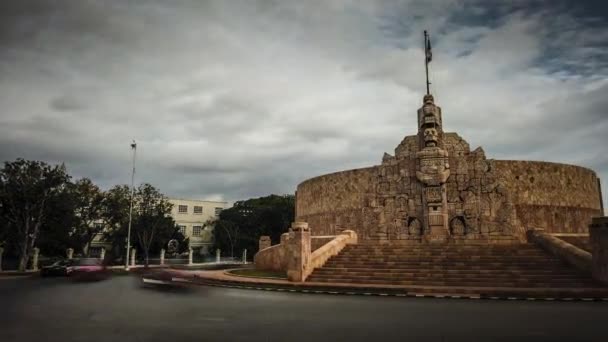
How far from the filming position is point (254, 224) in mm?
61406

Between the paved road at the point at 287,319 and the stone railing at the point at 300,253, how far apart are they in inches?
147

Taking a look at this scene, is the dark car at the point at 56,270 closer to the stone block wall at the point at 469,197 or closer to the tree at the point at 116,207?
the stone block wall at the point at 469,197

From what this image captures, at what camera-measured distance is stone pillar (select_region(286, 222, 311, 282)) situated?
16531 mm

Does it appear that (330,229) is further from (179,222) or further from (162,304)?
(179,222)

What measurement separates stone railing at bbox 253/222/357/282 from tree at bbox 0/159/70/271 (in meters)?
18.6

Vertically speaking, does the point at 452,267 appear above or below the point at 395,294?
above

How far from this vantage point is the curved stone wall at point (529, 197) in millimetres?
28188

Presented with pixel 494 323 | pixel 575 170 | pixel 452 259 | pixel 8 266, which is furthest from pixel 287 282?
pixel 8 266

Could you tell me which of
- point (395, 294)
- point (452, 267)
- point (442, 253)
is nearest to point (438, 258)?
point (442, 253)

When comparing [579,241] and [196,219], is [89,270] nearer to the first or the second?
[579,241]

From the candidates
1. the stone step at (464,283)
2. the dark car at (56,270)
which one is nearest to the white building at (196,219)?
the dark car at (56,270)

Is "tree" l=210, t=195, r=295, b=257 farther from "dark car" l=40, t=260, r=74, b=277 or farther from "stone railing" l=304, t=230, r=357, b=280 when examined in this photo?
"stone railing" l=304, t=230, r=357, b=280

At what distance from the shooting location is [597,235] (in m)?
14.6

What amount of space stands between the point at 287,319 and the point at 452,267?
10.7m
